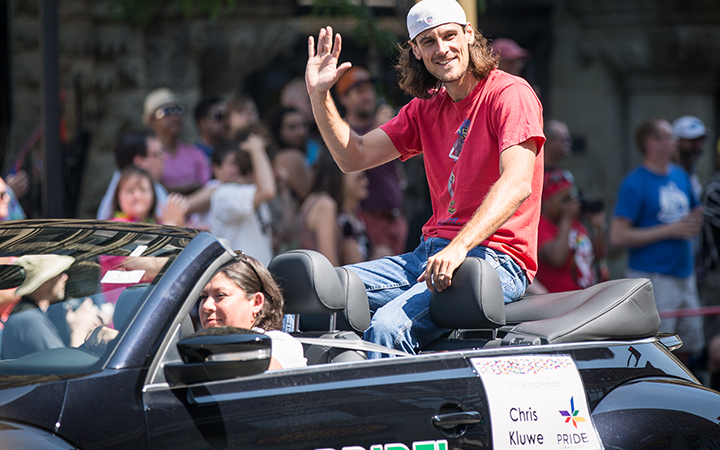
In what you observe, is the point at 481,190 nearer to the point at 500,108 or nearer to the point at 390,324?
the point at 500,108

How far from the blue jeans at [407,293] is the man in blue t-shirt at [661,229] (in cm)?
382

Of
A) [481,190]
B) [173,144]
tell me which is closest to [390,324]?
[481,190]

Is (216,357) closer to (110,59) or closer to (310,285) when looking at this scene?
(310,285)

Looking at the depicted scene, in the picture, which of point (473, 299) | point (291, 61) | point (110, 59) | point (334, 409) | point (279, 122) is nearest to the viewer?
point (334, 409)

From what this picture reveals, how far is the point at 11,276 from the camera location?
2670mm

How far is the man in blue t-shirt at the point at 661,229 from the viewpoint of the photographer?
22.7ft

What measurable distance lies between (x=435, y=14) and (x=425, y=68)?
35 cm

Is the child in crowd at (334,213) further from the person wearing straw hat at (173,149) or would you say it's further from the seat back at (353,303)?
the seat back at (353,303)

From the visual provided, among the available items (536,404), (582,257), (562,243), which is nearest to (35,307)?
(536,404)

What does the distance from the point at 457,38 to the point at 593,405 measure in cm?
159

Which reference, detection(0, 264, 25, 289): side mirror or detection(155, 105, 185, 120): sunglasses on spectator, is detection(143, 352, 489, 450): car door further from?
detection(155, 105, 185, 120): sunglasses on spectator

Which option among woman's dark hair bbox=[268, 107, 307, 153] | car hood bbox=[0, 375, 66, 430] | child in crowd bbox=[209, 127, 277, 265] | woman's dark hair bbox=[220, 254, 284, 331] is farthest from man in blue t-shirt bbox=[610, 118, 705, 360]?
car hood bbox=[0, 375, 66, 430]

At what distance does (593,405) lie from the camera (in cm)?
284

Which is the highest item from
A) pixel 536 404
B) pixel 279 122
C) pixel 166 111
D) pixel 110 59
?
pixel 110 59
